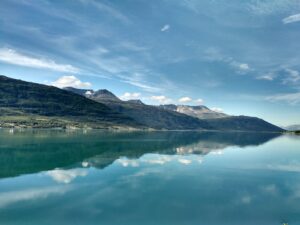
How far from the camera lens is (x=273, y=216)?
3219 centimetres

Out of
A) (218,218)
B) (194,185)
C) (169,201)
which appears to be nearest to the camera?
(218,218)

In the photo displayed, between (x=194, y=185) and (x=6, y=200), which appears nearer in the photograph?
(x=6, y=200)

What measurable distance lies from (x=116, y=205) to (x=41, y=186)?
14.8 metres

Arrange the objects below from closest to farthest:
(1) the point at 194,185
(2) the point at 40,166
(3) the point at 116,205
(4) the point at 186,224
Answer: (4) the point at 186,224
(3) the point at 116,205
(1) the point at 194,185
(2) the point at 40,166

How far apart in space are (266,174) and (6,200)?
1987 inches

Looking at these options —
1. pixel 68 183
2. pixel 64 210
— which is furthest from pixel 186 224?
pixel 68 183

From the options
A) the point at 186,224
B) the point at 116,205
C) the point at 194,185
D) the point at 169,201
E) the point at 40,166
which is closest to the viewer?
the point at 186,224

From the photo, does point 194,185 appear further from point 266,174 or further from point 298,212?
point 266,174

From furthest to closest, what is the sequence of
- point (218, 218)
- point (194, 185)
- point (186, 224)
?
point (194, 185)
point (218, 218)
point (186, 224)

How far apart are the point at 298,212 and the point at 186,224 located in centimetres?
1483

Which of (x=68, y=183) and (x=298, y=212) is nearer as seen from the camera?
(x=298, y=212)

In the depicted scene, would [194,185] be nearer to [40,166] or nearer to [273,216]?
[273,216]

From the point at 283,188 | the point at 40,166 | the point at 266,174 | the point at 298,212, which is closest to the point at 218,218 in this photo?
the point at 298,212

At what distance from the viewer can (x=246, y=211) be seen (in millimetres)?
33812
